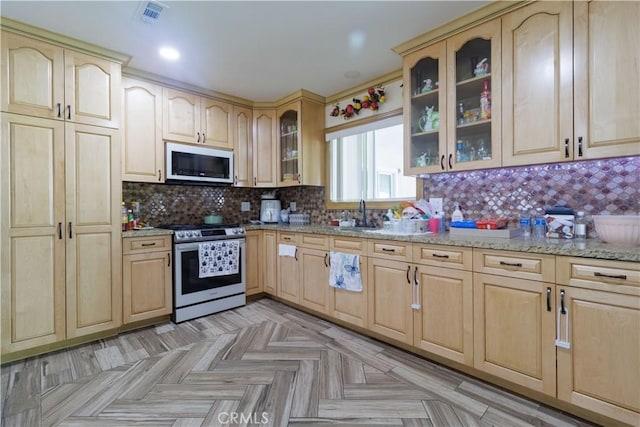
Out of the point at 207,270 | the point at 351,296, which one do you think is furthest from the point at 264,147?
the point at 351,296

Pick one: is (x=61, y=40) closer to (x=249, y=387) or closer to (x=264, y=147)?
(x=264, y=147)

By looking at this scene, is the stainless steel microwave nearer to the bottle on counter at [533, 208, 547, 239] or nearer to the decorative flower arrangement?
the decorative flower arrangement

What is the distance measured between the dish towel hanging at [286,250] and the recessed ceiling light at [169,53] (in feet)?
6.61

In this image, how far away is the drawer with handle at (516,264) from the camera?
1.61 meters

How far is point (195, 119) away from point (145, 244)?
145 cm

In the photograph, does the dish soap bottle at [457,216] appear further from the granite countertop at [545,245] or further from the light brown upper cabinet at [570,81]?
the light brown upper cabinet at [570,81]

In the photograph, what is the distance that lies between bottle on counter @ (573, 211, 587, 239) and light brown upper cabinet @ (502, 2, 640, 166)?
416 mm

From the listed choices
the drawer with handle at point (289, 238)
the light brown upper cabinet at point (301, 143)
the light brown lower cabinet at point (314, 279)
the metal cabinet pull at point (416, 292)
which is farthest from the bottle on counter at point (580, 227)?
the light brown upper cabinet at point (301, 143)

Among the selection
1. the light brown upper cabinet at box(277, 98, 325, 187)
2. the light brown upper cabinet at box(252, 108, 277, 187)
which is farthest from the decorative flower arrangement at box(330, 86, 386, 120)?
the light brown upper cabinet at box(252, 108, 277, 187)

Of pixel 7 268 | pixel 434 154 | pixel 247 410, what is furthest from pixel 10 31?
pixel 434 154

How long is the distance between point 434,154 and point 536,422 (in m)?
1.80

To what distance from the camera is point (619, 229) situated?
1631mm

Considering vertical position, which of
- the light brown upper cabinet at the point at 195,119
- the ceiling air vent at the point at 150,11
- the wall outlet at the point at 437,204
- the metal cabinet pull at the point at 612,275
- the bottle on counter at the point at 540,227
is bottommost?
the metal cabinet pull at the point at 612,275

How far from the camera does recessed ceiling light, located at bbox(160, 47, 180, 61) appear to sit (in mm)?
2523
